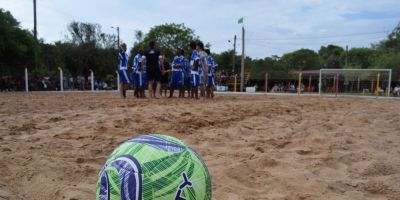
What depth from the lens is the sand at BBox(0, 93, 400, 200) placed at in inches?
154

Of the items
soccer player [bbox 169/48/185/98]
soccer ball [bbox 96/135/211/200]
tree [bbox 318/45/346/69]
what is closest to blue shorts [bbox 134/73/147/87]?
soccer player [bbox 169/48/185/98]

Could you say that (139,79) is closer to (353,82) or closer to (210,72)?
(210,72)

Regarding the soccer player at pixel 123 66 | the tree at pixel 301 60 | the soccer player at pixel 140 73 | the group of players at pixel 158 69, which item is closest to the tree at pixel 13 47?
the soccer player at pixel 140 73

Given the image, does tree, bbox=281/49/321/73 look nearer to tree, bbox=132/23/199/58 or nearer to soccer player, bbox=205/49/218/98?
tree, bbox=132/23/199/58

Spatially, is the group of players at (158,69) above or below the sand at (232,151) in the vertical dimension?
above

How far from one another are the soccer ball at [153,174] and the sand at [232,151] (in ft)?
4.17

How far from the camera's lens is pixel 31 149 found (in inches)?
195

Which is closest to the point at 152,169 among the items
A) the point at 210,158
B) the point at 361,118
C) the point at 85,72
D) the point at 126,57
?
the point at 210,158

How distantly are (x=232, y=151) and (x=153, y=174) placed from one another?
3050 millimetres

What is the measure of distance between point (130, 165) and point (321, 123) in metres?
5.78

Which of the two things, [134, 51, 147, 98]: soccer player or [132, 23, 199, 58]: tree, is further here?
[132, 23, 199, 58]: tree

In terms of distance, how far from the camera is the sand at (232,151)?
3.91 meters

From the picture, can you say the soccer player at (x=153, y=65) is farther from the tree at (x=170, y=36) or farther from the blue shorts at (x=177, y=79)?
the tree at (x=170, y=36)

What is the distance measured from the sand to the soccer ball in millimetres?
1271
